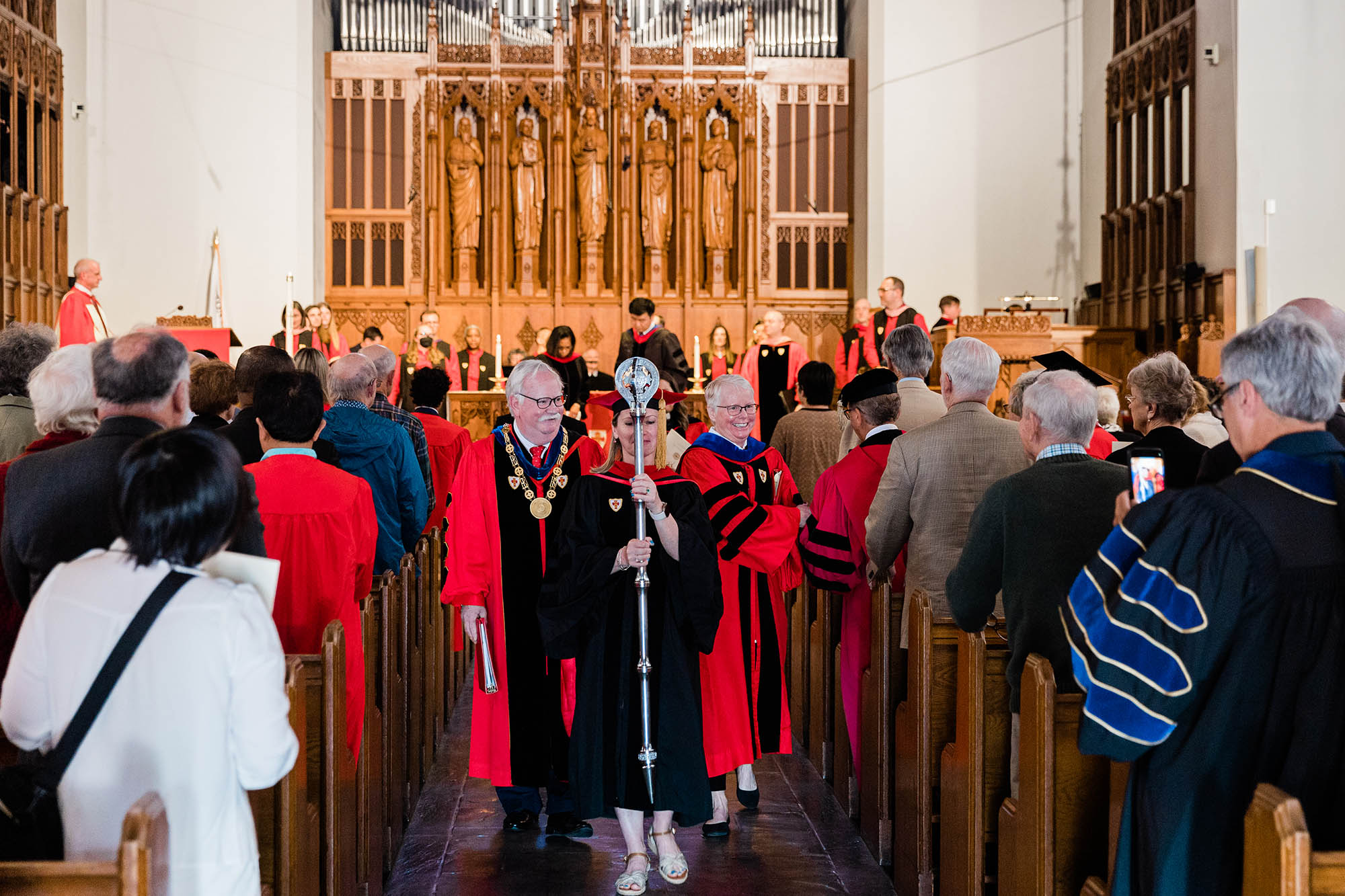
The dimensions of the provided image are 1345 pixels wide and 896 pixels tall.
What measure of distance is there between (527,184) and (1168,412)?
40.9 feet

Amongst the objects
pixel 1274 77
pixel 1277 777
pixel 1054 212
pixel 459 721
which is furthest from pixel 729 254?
pixel 1277 777

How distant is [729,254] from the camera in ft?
53.6

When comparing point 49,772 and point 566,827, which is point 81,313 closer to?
point 566,827

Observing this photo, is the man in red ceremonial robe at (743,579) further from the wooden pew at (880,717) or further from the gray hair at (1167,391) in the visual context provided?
the gray hair at (1167,391)

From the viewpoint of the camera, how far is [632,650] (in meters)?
4.11

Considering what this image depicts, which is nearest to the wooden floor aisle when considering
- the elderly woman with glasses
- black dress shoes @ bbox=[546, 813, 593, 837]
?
black dress shoes @ bbox=[546, 813, 593, 837]

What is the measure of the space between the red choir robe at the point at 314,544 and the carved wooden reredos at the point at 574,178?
12184 mm

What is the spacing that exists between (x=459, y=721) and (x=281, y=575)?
3.08 meters

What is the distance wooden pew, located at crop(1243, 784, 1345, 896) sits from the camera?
6.33ft

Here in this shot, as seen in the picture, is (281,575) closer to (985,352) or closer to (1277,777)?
(985,352)

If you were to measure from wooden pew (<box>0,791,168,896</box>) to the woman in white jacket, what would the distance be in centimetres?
21

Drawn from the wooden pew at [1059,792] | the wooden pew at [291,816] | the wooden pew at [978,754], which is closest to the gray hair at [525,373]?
the wooden pew at [291,816]

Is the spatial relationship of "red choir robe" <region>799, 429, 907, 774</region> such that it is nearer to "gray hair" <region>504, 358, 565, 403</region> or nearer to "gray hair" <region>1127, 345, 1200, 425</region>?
"gray hair" <region>1127, 345, 1200, 425</region>

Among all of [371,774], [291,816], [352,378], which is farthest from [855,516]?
[291,816]
